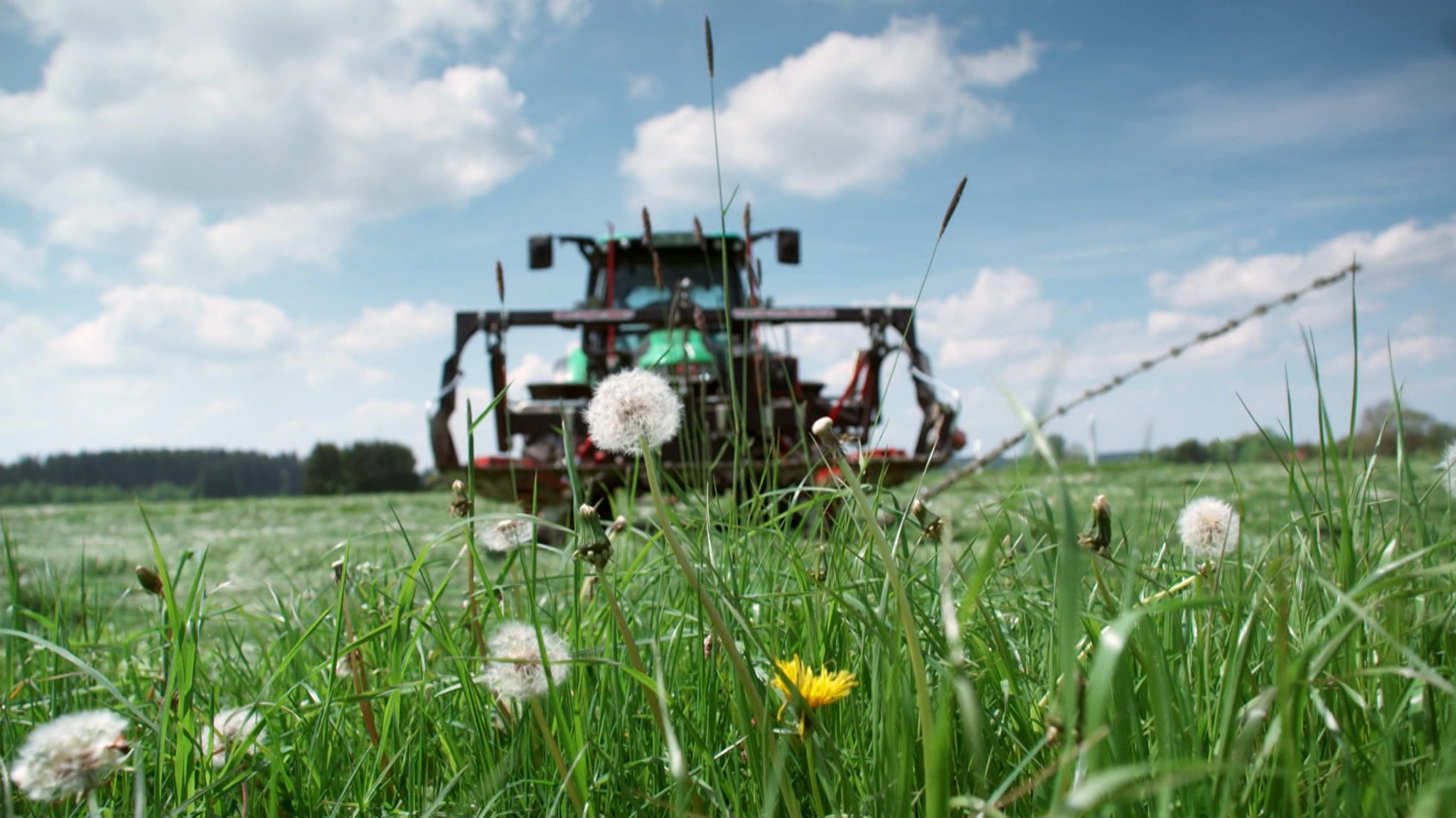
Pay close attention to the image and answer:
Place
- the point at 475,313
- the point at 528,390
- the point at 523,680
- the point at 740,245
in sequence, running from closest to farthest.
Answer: the point at 523,680 → the point at 475,313 → the point at 528,390 → the point at 740,245

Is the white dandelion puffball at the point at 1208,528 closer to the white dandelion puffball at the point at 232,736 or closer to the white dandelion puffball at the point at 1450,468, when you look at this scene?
the white dandelion puffball at the point at 1450,468

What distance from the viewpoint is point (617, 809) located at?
895mm

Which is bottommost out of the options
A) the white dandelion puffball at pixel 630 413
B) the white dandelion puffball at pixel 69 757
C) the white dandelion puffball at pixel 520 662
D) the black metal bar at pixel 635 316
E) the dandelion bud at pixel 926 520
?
the white dandelion puffball at pixel 69 757

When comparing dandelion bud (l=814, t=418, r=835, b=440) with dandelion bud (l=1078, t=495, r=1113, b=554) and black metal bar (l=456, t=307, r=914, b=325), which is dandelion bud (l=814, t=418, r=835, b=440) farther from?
black metal bar (l=456, t=307, r=914, b=325)

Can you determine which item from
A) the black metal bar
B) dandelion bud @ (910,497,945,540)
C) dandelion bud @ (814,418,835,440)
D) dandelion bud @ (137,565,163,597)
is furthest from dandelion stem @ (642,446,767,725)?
the black metal bar

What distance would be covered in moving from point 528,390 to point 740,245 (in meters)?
2.49

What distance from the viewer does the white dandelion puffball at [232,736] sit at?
904 mm

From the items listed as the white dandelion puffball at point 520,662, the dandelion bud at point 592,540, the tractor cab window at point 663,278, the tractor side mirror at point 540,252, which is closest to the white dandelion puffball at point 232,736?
the white dandelion puffball at point 520,662

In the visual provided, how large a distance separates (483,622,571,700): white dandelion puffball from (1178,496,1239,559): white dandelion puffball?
73cm

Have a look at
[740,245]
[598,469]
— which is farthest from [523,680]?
[740,245]

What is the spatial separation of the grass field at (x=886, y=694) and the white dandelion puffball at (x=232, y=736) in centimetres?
2

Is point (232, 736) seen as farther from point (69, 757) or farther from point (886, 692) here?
point (886, 692)

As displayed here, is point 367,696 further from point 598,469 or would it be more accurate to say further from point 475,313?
point 475,313

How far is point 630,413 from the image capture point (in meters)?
0.86
